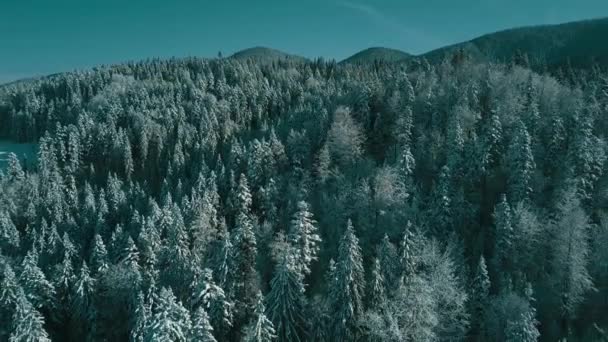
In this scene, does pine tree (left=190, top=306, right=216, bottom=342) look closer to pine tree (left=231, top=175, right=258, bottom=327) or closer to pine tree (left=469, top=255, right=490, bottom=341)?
pine tree (left=231, top=175, right=258, bottom=327)

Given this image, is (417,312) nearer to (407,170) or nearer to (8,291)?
(407,170)

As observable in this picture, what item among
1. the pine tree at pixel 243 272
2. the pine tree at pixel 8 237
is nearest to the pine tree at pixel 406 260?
the pine tree at pixel 243 272

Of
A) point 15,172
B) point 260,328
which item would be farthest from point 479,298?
point 15,172

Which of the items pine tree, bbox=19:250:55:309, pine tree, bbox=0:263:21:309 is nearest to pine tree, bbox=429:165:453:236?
pine tree, bbox=19:250:55:309

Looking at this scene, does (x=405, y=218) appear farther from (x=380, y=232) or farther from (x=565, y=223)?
(x=565, y=223)

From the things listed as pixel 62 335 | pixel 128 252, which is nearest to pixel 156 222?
pixel 128 252

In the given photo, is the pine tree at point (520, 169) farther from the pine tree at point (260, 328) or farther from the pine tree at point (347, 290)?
the pine tree at point (260, 328)
